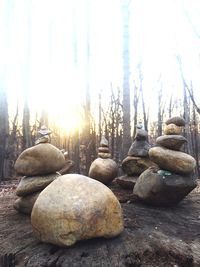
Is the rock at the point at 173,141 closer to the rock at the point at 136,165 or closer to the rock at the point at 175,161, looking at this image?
the rock at the point at 175,161

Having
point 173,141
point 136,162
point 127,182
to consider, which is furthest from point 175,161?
point 127,182

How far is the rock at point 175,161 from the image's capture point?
180 inches

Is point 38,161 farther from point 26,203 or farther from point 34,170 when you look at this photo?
point 26,203

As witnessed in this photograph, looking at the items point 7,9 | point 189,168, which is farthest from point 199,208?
point 7,9

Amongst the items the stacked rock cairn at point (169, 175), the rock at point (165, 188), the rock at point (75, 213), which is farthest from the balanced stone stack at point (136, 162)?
the rock at point (75, 213)

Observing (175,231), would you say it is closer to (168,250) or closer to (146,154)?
(168,250)

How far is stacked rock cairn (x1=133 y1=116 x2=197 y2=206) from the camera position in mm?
4508

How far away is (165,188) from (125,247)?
175 centimetres

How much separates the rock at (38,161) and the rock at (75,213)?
1103mm

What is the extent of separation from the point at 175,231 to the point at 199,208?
134cm

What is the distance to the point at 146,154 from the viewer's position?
5.82m

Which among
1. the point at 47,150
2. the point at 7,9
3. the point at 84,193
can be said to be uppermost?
the point at 7,9

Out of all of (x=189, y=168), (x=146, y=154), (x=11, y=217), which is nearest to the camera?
(x=11, y=217)

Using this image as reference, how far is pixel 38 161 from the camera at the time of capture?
4.32m
